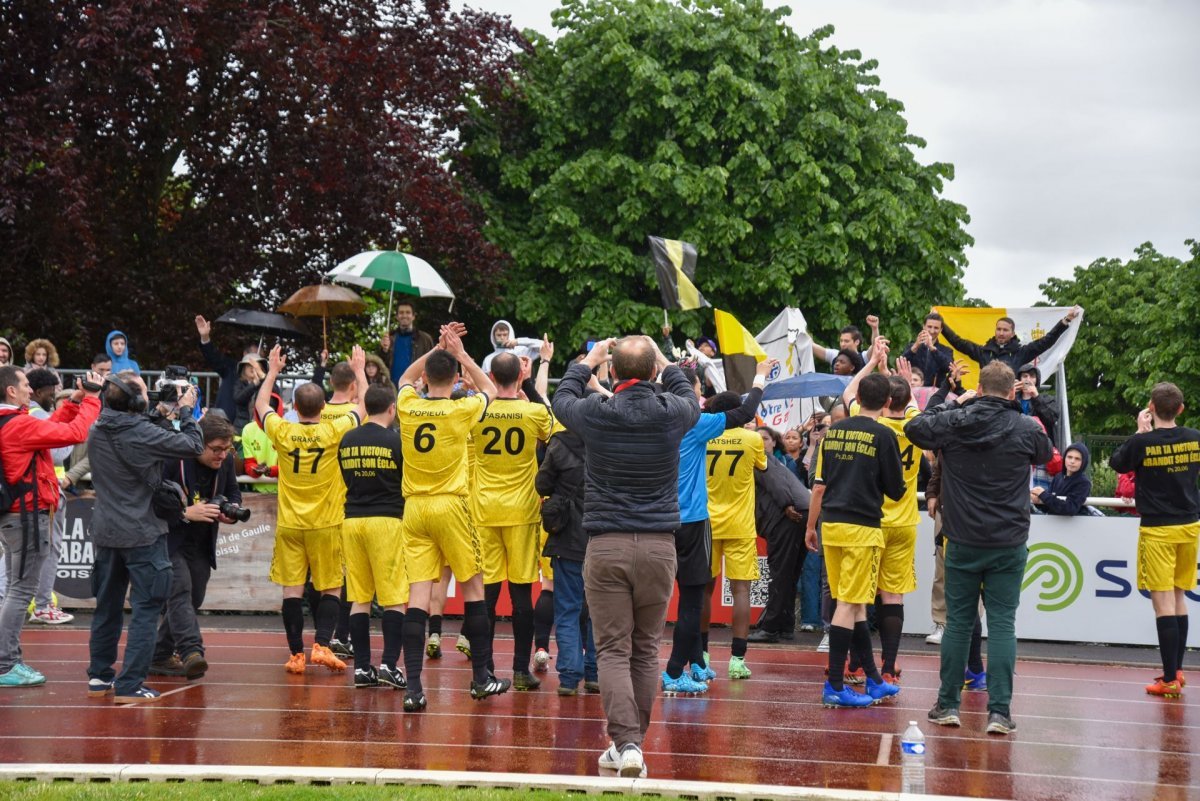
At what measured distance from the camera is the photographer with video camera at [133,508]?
9367mm

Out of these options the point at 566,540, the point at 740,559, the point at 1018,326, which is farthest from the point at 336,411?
the point at 1018,326

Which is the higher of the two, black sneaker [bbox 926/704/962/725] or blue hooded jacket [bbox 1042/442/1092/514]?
blue hooded jacket [bbox 1042/442/1092/514]

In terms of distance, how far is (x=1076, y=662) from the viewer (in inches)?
468

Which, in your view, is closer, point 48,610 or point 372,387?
point 372,387

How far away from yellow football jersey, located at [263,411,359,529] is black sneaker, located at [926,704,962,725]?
4642mm

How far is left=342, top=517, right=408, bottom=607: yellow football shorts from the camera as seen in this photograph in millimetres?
9750

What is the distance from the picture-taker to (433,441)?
9.09 metres

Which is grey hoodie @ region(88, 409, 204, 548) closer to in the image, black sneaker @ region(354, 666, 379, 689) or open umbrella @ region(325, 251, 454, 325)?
black sneaker @ region(354, 666, 379, 689)

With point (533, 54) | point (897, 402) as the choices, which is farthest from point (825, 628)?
point (533, 54)

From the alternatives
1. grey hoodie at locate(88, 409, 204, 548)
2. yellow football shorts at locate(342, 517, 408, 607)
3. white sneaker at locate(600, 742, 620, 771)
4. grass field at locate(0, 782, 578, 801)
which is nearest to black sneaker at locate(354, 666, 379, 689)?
yellow football shorts at locate(342, 517, 408, 607)

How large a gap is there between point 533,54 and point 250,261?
7327mm

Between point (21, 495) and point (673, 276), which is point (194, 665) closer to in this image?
point (21, 495)

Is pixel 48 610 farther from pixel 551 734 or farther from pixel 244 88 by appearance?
pixel 244 88

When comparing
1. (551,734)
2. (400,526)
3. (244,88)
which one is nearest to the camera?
(551,734)
